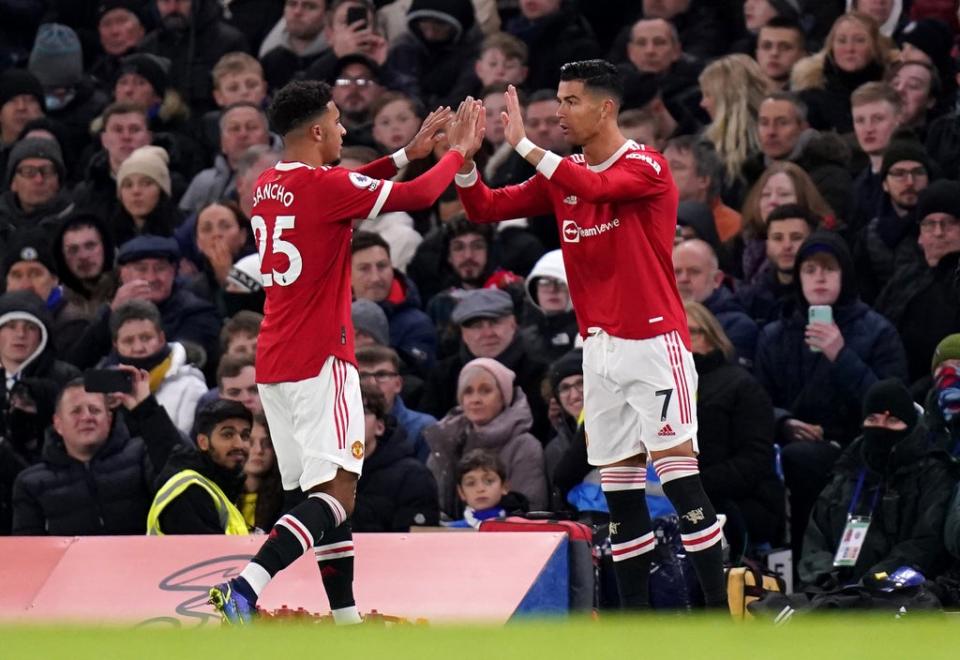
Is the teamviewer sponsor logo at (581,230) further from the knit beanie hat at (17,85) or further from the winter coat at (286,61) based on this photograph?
the knit beanie hat at (17,85)

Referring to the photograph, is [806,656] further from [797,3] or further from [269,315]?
[797,3]

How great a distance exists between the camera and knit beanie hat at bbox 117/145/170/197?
53.5 ft

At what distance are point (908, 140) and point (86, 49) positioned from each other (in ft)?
28.6

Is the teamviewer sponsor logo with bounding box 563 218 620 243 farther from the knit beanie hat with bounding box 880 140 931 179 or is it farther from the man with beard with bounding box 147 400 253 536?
the knit beanie hat with bounding box 880 140 931 179

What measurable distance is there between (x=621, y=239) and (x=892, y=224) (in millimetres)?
4054

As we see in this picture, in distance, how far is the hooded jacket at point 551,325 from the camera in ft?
44.8

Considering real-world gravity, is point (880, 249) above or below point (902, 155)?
below

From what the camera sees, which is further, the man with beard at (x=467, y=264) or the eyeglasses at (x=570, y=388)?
the man with beard at (x=467, y=264)

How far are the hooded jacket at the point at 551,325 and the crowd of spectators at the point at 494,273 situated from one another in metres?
0.02

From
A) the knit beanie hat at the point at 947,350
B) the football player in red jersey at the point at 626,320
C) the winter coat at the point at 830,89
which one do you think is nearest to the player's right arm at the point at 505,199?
the football player in red jersey at the point at 626,320

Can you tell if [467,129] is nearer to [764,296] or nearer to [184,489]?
[184,489]

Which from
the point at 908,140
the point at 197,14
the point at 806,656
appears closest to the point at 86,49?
the point at 197,14

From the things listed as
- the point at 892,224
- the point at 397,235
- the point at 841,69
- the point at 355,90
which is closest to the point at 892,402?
the point at 892,224

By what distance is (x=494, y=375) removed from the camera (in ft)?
42.3
